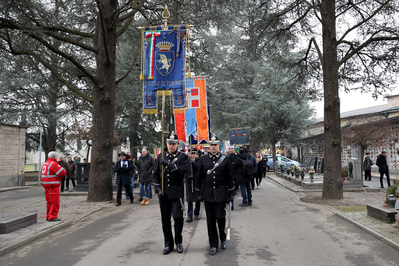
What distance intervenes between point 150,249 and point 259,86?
2853cm

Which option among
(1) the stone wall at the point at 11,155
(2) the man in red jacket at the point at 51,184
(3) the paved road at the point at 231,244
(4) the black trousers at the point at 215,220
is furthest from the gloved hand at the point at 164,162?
(1) the stone wall at the point at 11,155

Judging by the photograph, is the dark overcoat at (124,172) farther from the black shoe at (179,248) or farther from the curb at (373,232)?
the curb at (373,232)

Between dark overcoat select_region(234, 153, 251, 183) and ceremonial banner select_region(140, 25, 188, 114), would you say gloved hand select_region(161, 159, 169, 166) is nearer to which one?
ceremonial banner select_region(140, 25, 188, 114)

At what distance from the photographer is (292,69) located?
54.1 feet

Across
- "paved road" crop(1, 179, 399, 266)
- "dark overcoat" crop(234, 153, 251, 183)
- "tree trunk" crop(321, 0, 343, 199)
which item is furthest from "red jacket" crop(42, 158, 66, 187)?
"tree trunk" crop(321, 0, 343, 199)

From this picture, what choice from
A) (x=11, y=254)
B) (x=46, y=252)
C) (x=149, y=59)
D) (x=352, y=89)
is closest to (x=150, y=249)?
(x=46, y=252)

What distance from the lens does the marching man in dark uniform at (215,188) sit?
603 cm

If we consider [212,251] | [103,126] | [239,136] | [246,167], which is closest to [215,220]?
[212,251]

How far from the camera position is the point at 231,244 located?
6430mm

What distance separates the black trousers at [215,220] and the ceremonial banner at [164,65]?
15.7 feet

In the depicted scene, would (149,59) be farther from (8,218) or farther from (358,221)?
(358,221)

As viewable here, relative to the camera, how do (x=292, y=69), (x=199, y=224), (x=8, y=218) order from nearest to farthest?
(x=8, y=218) → (x=199, y=224) → (x=292, y=69)

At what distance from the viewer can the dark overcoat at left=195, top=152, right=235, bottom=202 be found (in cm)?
609

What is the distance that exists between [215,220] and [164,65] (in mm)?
5702
